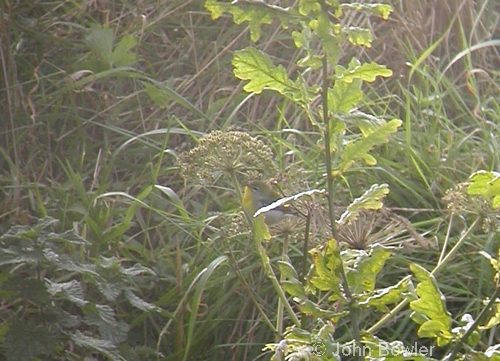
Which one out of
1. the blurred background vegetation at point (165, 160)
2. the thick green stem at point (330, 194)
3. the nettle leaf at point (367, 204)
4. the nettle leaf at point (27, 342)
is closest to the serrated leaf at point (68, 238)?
the blurred background vegetation at point (165, 160)

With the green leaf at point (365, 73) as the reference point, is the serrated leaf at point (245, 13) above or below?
above

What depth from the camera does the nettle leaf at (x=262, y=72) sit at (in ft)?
4.50

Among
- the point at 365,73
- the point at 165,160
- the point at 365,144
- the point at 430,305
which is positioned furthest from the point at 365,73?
the point at 165,160

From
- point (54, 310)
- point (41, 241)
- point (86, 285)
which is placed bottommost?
point (86, 285)

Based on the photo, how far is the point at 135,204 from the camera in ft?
9.92

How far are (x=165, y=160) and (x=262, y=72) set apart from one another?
223cm

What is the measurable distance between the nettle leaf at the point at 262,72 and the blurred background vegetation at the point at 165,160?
619mm

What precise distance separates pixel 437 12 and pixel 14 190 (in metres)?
1.94

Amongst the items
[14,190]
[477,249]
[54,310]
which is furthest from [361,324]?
[14,190]

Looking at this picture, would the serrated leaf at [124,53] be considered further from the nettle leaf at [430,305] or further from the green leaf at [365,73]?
the nettle leaf at [430,305]

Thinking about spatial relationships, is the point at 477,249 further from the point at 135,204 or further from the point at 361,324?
the point at 135,204

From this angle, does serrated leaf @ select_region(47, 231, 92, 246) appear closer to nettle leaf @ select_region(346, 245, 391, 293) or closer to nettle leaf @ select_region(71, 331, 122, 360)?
nettle leaf @ select_region(71, 331, 122, 360)

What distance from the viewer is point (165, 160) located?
11.8ft

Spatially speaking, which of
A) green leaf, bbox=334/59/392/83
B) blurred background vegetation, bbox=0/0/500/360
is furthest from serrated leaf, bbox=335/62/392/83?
blurred background vegetation, bbox=0/0/500/360
